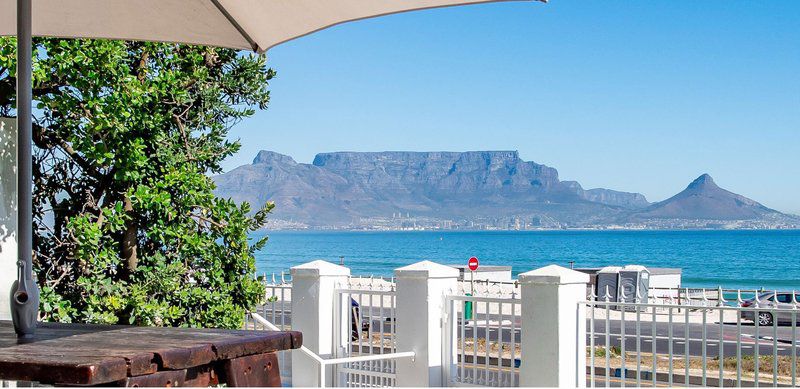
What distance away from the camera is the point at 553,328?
6203mm

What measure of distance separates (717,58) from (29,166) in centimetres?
12224

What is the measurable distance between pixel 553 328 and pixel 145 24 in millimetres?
3436

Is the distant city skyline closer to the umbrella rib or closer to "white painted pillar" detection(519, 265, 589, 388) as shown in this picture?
"white painted pillar" detection(519, 265, 589, 388)

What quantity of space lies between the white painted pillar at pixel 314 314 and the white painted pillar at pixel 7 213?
2.61 m

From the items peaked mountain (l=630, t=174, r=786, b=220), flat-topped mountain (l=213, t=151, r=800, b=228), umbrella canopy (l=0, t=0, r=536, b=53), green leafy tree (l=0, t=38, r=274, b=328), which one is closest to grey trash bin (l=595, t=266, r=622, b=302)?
green leafy tree (l=0, t=38, r=274, b=328)

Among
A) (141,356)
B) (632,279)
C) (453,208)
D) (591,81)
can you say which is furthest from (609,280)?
(453,208)

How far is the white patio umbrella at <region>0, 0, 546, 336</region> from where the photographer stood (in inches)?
132

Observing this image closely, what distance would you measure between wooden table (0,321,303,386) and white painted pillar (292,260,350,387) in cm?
385

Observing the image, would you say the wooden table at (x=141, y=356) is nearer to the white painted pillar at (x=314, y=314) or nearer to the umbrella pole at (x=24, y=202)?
the umbrella pole at (x=24, y=202)

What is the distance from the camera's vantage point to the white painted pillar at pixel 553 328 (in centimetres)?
618

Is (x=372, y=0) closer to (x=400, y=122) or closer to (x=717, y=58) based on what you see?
(x=717, y=58)

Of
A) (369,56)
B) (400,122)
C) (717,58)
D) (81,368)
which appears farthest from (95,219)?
(400,122)

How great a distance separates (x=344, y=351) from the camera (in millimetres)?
7660

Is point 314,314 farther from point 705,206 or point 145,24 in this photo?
point 705,206
